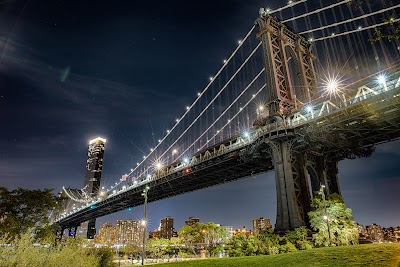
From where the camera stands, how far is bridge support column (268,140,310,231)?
2850 centimetres

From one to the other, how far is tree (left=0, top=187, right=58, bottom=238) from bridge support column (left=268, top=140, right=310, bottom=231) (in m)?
26.7

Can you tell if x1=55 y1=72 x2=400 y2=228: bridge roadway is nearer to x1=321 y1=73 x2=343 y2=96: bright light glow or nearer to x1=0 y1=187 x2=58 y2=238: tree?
x1=321 y1=73 x2=343 y2=96: bright light glow

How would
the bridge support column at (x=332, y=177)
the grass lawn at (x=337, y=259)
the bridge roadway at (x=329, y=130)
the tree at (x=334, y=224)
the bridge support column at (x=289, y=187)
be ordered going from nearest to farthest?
the grass lawn at (x=337, y=259), the bridge roadway at (x=329, y=130), the tree at (x=334, y=224), the bridge support column at (x=289, y=187), the bridge support column at (x=332, y=177)

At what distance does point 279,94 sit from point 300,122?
6.02 meters

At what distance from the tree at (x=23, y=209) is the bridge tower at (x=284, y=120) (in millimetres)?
26680

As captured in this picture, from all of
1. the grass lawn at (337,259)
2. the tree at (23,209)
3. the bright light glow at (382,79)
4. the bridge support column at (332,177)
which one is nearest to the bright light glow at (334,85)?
the bright light glow at (382,79)

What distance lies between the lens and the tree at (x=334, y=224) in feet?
89.5

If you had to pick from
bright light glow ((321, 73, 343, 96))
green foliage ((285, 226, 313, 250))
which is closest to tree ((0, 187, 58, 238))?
green foliage ((285, 226, 313, 250))

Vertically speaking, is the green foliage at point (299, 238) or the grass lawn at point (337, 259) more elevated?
the green foliage at point (299, 238)

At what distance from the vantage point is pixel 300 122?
31.2 m

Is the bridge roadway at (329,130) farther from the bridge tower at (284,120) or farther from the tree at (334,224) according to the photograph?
the tree at (334,224)

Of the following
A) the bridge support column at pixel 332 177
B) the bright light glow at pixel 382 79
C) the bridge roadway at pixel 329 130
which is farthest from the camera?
the bridge support column at pixel 332 177

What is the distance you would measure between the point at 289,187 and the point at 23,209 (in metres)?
29.7

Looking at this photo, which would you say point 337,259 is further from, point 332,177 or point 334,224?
point 332,177
